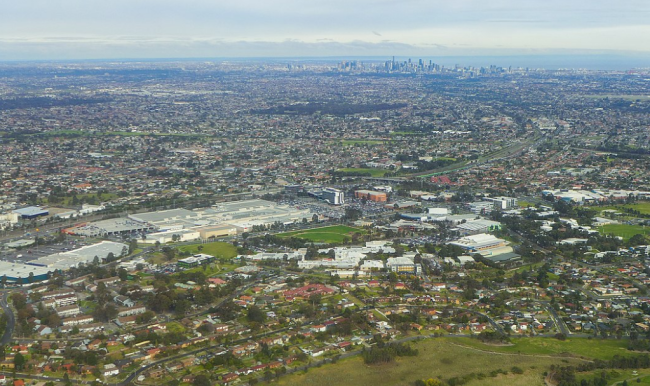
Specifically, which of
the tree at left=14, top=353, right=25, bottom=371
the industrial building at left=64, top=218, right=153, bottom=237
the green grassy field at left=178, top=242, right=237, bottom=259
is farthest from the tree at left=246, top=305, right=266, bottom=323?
the industrial building at left=64, top=218, right=153, bottom=237

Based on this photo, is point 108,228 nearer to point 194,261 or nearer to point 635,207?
point 194,261

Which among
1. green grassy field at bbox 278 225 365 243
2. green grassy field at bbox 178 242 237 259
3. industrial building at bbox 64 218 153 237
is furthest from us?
industrial building at bbox 64 218 153 237

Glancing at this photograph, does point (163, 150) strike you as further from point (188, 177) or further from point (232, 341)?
point (232, 341)

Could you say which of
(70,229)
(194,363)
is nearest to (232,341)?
(194,363)

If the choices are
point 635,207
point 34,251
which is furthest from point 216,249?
point 635,207

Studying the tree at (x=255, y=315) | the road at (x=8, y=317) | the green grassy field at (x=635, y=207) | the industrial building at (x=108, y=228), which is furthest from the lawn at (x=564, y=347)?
the green grassy field at (x=635, y=207)

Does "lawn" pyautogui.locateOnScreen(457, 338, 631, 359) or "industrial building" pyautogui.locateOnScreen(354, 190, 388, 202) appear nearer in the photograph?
"lawn" pyautogui.locateOnScreen(457, 338, 631, 359)

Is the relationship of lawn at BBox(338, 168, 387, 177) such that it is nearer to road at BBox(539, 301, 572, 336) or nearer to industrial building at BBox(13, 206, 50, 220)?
industrial building at BBox(13, 206, 50, 220)
